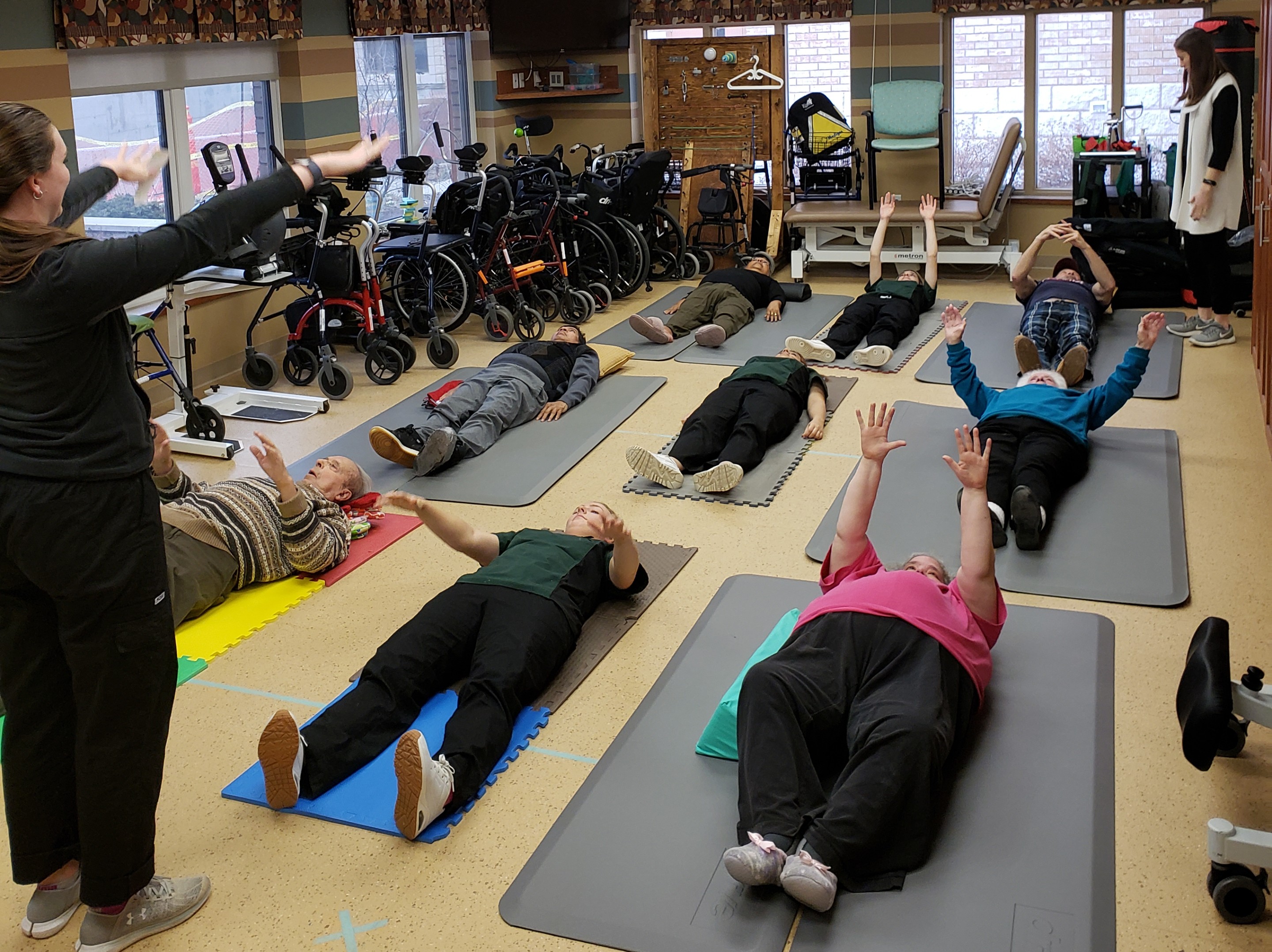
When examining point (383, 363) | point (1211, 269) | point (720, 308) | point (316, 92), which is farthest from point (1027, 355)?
point (316, 92)

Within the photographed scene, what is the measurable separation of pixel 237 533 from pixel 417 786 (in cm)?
158

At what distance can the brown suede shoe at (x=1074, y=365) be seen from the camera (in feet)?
17.7

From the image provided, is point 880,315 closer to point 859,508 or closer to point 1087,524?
point 1087,524

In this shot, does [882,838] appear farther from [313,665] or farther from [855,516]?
[313,665]

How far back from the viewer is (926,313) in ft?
24.7

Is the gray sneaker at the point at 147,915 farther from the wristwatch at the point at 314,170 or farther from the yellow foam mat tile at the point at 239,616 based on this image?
the wristwatch at the point at 314,170

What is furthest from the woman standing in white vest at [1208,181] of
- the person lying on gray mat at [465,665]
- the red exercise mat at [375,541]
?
the red exercise mat at [375,541]

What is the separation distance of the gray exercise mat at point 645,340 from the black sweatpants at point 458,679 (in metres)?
3.63

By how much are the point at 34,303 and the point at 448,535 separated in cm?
155

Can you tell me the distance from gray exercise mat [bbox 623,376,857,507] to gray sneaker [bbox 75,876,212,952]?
252 cm

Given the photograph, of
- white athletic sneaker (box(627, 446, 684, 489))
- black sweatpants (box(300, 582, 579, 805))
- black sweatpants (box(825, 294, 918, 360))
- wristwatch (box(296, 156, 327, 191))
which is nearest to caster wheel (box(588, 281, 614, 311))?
black sweatpants (box(825, 294, 918, 360))

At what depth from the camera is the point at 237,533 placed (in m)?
A: 3.85

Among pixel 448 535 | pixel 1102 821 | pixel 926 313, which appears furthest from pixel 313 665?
pixel 926 313

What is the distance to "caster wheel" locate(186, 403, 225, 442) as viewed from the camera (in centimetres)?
542
